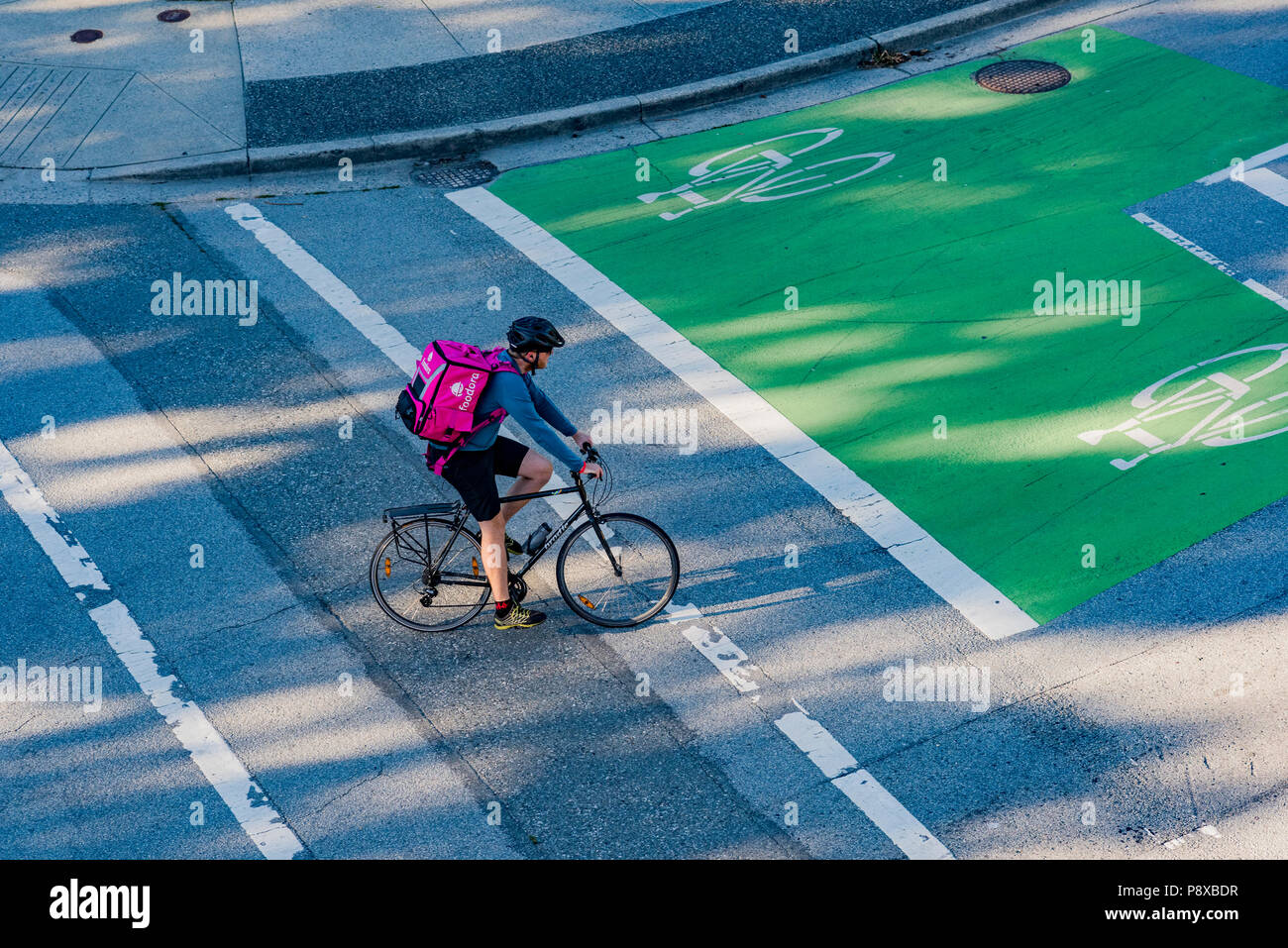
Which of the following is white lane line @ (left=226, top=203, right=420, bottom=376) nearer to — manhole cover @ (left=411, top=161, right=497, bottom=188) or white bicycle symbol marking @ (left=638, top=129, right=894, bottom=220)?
manhole cover @ (left=411, top=161, right=497, bottom=188)

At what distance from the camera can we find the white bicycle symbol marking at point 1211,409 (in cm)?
885

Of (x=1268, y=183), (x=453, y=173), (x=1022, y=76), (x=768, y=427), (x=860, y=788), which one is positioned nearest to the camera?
(x=860, y=788)

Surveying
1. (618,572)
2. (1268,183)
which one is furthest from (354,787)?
(1268,183)

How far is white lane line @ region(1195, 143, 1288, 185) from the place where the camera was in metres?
11.4

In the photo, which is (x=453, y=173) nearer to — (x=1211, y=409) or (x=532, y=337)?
(x=532, y=337)

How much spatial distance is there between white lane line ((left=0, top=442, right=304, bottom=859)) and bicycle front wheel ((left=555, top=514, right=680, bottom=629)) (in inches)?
81.5

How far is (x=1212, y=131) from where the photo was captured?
475 inches

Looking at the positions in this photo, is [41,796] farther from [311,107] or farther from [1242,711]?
[311,107]

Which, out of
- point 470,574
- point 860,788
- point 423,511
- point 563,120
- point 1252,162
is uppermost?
point 563,120

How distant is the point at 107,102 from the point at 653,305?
6.26 metres

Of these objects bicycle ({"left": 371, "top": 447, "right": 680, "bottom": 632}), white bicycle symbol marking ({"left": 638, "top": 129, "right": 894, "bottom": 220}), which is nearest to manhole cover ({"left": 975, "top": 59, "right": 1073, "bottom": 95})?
white bicycle symbol marking ({"left": 638, "top": 129, "right": 894, "bottom": 220})

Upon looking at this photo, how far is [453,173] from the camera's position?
12.0 metres

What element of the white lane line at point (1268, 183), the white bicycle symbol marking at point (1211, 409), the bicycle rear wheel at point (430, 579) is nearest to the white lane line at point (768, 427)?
the white bicycle symbol marking at point (1211, 409)

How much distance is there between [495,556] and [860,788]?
235 centimetres
